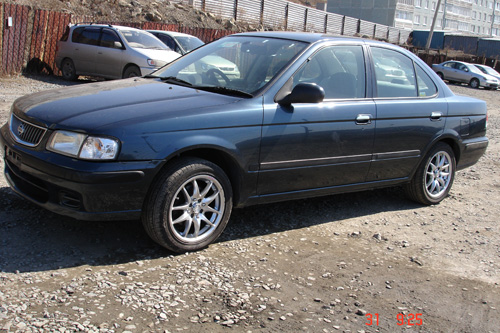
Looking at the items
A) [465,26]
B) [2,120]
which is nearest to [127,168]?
[2,120]

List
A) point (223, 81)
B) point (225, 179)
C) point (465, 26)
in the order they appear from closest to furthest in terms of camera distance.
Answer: point (225, 179), point (223, 81), point (465, 26)

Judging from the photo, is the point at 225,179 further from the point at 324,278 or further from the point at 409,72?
the point at 409,72

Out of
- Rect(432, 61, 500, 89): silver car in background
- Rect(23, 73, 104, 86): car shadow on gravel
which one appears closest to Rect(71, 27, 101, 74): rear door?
Rect(23, 73, 104, 86): car shadow on gravel

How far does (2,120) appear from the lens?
8414 millimetres

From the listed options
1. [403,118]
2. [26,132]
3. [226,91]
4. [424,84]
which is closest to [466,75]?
[424,84]

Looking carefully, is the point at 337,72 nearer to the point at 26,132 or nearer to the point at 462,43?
the point at 26,132

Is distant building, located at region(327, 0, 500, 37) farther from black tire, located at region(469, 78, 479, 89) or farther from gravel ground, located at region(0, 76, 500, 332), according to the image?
gravel ground, located at region(0, 76, 500, 332)

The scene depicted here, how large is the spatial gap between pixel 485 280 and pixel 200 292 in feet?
7.66

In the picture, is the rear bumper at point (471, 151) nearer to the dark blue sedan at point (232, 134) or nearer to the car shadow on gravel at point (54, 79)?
the dark blue sedan at point (232, 134)

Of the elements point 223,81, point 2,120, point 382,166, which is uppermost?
point 223,81

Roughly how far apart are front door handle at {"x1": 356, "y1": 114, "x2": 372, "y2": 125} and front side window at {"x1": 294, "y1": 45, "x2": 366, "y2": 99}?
0.71ft

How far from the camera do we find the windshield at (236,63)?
480 cm

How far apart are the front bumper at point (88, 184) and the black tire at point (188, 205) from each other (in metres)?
0.11

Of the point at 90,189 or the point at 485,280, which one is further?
the point at 485,280
